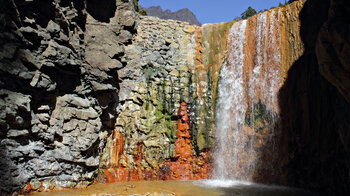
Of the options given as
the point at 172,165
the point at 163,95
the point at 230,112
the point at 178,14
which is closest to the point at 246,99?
the point at 230,112

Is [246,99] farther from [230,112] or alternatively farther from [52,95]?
[52,95]

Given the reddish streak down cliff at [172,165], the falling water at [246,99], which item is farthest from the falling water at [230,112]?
the reddish streak down cliff at [172,165]

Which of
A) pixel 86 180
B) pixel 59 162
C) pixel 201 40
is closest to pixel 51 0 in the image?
pixel 59 162

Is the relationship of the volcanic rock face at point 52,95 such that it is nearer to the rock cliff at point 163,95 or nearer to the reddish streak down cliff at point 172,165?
the rock cliff at point 163,95

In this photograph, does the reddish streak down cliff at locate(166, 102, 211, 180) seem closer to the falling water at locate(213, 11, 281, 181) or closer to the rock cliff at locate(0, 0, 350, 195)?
the rock cliff at locate(0, 0, 350, 195)

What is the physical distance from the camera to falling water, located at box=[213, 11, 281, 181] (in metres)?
8.64

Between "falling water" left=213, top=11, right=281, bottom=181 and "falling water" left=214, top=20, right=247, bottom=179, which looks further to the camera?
"falling water" left=214, top=20, right=247, bottom=179

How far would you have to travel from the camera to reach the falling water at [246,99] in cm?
864

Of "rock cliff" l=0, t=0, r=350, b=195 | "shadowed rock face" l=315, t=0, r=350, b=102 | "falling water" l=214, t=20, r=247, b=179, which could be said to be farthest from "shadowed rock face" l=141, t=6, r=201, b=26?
"shadowed rock face" l=315, t=0, r=350, b=102

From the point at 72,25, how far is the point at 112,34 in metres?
1.82

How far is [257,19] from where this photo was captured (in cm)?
994

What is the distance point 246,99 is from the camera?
9234 mm

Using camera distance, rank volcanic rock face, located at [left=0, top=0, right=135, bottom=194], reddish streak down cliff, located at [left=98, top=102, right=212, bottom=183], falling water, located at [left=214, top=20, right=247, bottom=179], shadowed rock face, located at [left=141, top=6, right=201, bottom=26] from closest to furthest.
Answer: volcanic rock face, located at [left=0, top=0, right=135, bottom=194] → reddish streak down cliff, located at [left=98, top=102, right=212, bottom=183] → falling water, located at [left=214, top=20, right=247, bottom=179] → shadowed rock face, located at [left=141, top=6, right=201, bottom=26]

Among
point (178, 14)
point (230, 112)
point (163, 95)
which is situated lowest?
point (230, 112)
